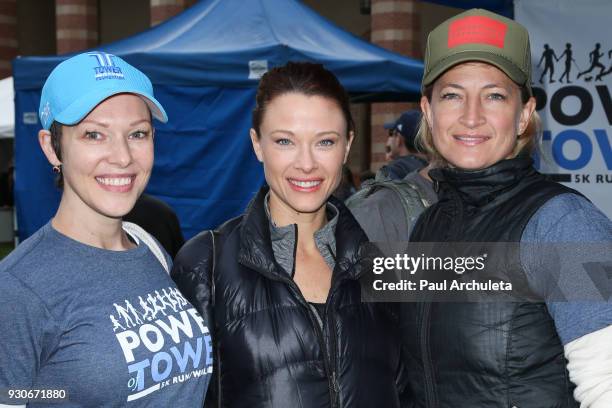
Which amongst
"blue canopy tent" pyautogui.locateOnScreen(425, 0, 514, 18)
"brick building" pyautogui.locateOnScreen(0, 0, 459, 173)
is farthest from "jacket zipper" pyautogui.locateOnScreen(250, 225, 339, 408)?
"brick building" pyautogui.locateOnScreen(0, 0, 459, 173)

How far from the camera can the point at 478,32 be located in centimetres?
195

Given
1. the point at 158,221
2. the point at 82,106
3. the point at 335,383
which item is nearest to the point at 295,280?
the point at 335,383

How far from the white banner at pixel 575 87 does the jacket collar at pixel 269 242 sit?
2.33 meters

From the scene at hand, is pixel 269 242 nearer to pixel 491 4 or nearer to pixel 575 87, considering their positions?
pixel 575 87

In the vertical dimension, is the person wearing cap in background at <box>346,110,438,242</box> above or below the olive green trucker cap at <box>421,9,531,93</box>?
below

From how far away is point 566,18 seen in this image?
13.6 ft

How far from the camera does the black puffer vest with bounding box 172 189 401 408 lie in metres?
1.89

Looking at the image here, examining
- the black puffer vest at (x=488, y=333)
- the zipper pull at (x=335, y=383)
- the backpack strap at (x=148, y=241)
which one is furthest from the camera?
the backpack strap at (x=148, y=241)

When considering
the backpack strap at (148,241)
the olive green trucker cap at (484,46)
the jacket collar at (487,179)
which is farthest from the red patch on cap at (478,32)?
the backpack strap at (148,241)

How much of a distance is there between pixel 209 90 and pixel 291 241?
4.02 m

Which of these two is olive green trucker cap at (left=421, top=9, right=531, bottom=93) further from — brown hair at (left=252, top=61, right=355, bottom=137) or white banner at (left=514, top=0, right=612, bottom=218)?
white banner at (left=514, top=0, right=612, bottom=218)

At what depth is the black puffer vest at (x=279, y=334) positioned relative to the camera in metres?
1.89

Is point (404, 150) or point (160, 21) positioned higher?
point (160, 21)

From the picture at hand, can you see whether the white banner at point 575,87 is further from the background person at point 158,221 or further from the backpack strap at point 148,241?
the backpack strap at point 148,241
